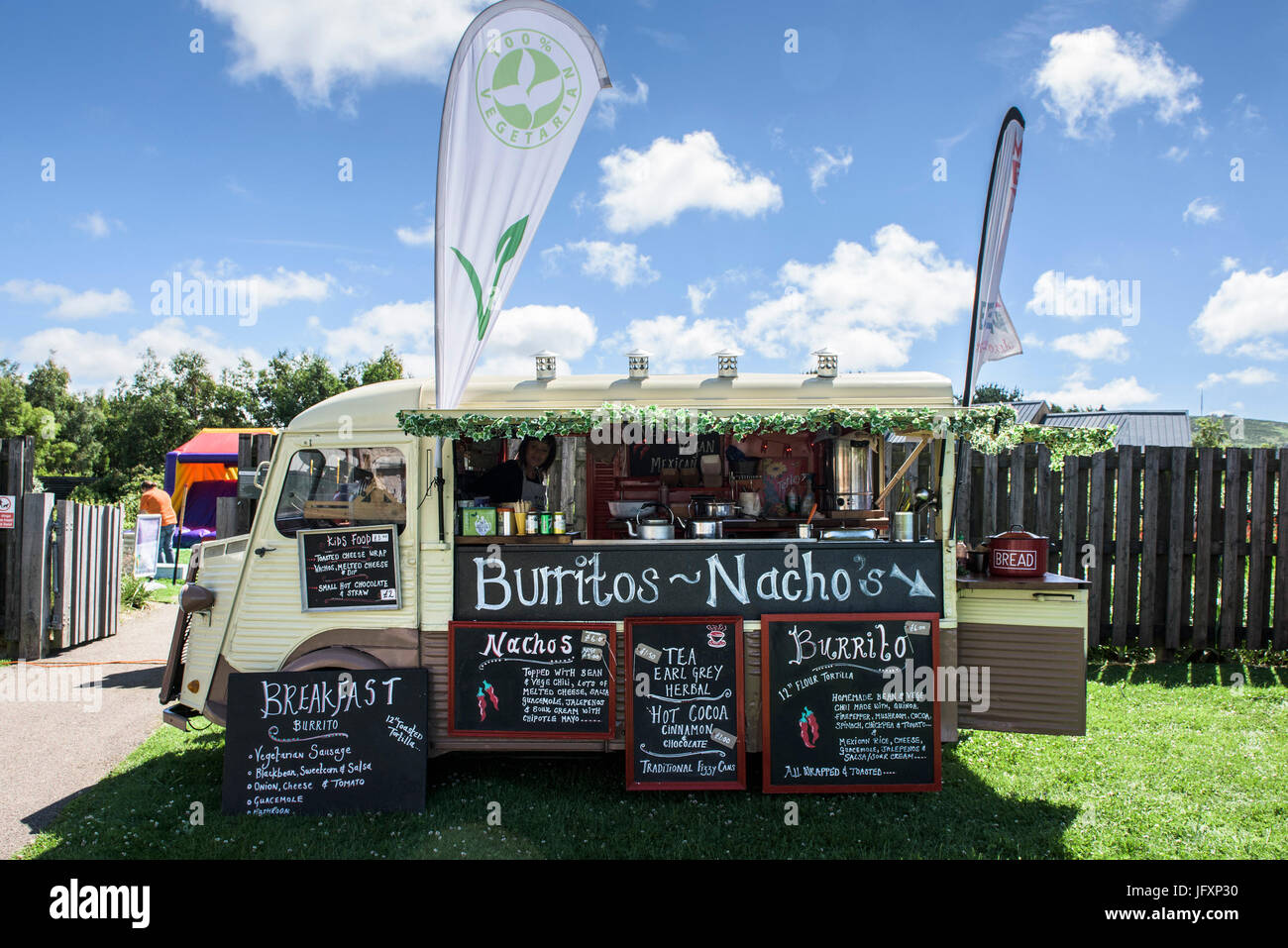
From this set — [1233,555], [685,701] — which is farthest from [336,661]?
[1233,555]

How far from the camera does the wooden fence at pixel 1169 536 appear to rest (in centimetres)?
784

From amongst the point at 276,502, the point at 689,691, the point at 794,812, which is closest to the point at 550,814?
the point at 689,691

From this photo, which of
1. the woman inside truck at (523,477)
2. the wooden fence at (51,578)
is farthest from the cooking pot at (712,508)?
the wooden fence at (51,578)

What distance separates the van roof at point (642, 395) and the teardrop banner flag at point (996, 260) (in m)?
0.84

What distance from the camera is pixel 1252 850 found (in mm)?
4008

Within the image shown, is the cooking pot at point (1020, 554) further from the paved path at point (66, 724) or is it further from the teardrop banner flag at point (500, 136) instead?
the paved path at point (66, 724)

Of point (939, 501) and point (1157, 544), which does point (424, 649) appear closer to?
point (939, 501)

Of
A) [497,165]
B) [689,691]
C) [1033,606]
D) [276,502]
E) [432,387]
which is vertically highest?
[497,165]

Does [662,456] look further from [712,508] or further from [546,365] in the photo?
[546,365]

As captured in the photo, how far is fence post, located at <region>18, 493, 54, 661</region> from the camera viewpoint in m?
7.93

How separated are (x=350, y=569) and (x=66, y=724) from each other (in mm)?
3511

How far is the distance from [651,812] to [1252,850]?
10.8 ft

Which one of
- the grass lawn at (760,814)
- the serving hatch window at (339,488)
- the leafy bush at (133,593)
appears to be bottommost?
the grass lawn at (760,814)

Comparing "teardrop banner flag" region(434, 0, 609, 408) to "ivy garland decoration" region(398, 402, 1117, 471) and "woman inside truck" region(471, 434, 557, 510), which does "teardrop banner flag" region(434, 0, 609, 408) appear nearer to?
"ivy garland decoration" region(398, 402, 1117, 471)
